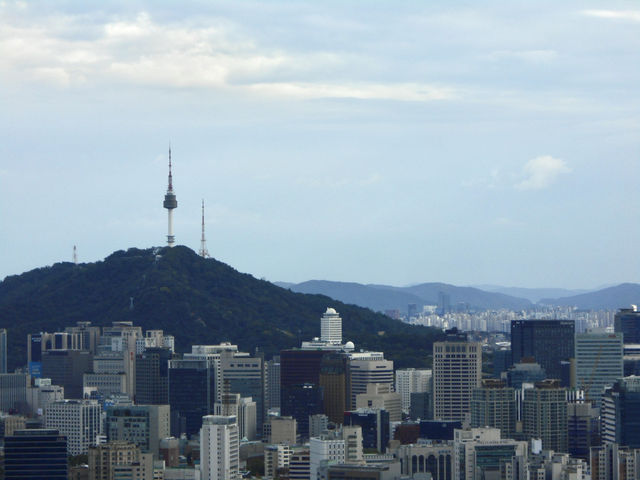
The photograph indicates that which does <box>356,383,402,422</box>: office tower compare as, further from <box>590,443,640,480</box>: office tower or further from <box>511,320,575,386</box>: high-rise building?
<box>590,443,640,480</box>: office tower

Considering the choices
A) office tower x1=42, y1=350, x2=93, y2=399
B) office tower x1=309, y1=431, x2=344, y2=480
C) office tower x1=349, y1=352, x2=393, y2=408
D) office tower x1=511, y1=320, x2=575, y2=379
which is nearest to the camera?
office tower x1=309, y1=431, x2=344, y2=480

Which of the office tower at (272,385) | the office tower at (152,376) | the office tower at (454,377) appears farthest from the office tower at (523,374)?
the office tower at (152,376)

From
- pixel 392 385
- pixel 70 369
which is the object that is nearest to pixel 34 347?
pixel 70 369

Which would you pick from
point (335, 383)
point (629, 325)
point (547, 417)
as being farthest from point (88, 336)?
point (547, 417)

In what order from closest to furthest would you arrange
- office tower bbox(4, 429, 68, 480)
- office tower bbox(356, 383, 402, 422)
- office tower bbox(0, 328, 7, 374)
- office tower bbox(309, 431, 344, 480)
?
office tower bbox(309, 431, 344, 480) → office tower bbox(4, 429, 68, 480) → office tower bbox(356, 383, 402, 422) → office tower bbox(0, 328, 7, 374)

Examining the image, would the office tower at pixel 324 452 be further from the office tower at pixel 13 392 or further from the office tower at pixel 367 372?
the office tower at pixel 13 392

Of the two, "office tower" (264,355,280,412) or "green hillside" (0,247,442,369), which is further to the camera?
"green hillside" (0,247,442,369)

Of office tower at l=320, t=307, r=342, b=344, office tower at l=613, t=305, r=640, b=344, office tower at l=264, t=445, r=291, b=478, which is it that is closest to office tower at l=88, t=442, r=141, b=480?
Result: office tower at l=264, t=445, r=291, b=478
